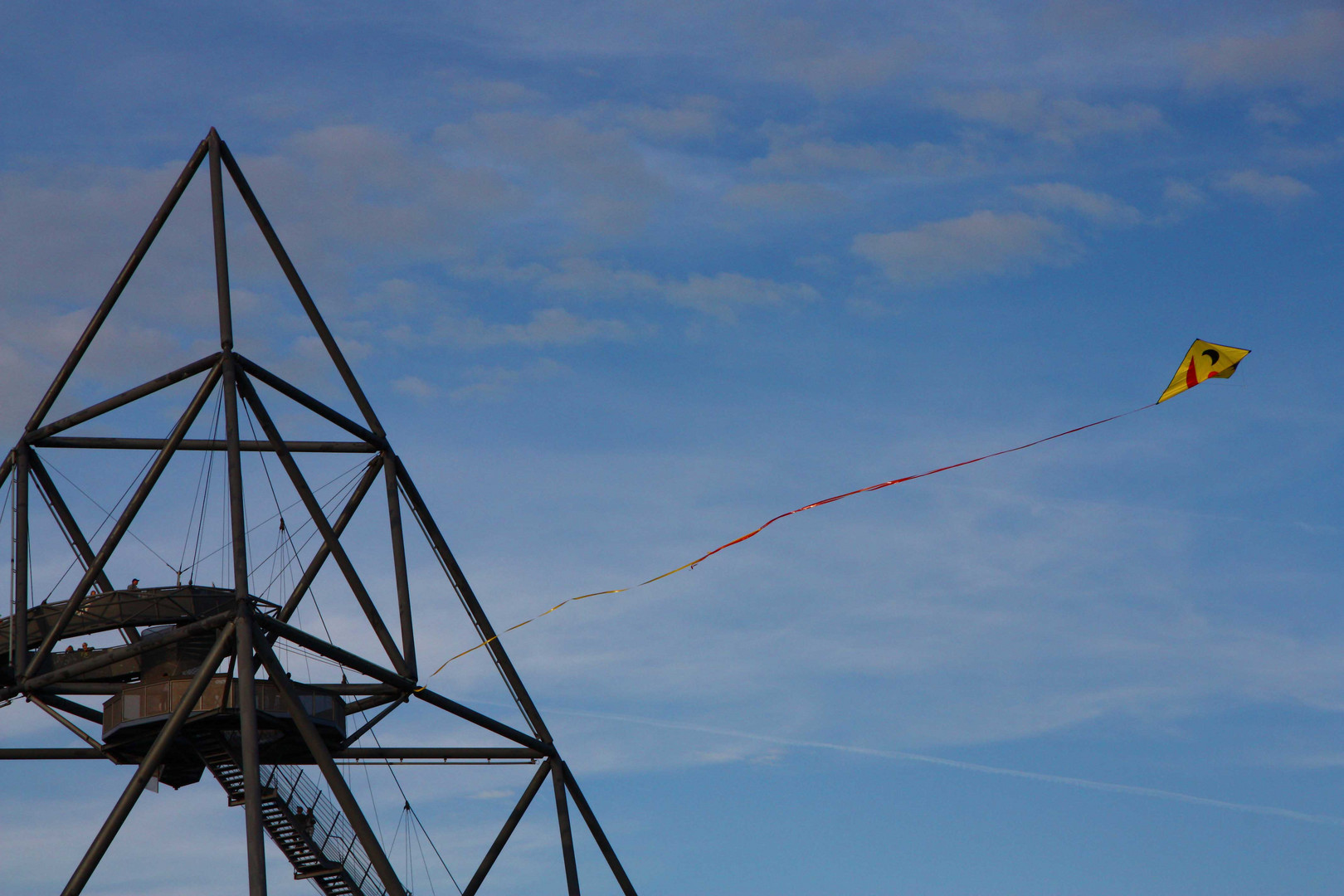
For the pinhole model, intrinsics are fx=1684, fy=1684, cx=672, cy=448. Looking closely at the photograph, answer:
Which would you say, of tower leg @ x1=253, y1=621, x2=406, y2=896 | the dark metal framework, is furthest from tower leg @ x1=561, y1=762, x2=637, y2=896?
tower leg @ x1=253, y1=621, x2=406, y2=896

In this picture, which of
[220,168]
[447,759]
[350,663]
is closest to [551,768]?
[447,759]

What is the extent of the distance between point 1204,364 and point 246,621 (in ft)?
64.3

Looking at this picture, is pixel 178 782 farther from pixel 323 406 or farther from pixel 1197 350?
pixel 1197 350

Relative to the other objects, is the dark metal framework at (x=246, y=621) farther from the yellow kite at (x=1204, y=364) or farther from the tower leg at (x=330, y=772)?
the yellow kite at (x=1204, y=364)

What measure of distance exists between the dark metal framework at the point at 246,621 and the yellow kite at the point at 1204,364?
16.7m

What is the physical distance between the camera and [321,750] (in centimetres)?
3297

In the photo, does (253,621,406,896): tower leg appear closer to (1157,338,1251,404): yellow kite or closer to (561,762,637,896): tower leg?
(561,762,637,896): tower leg

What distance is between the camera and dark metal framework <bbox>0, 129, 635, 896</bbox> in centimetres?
3225

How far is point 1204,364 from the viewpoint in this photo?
33.9m

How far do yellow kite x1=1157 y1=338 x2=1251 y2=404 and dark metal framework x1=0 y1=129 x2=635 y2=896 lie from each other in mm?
16720

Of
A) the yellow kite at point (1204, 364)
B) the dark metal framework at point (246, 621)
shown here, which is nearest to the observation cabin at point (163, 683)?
the dark metal framework at point (246, 621)

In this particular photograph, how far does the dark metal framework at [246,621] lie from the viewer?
106 ft

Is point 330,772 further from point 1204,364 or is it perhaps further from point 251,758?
point 1204,364

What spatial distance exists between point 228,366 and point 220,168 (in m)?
5.35
